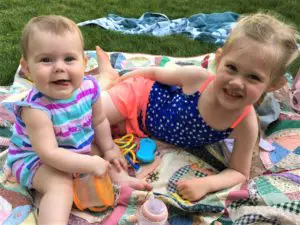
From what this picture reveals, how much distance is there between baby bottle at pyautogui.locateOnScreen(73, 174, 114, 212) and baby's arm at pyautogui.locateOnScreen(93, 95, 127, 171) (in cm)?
21

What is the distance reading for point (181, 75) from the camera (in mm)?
2113

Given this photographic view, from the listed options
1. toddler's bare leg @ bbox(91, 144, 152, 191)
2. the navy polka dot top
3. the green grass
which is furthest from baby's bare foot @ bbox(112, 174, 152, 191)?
the green grass

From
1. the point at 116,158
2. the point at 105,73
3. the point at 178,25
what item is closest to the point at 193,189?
the point at 116,158

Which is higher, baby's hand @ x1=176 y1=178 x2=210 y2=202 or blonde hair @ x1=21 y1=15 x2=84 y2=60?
blonde hair @ x1=21 y1=15 x2=84 y2=60

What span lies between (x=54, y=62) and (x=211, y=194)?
2.85ft

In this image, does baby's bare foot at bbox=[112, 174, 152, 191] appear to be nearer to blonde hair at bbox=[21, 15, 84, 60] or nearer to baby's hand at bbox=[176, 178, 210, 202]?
baby's hand at bbox=[176, 178, 210, 202]

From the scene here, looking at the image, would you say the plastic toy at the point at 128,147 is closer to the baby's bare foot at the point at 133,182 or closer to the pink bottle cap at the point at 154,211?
the baby's bare foot at the point at 133,182

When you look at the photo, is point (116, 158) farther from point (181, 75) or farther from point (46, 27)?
point (46, 27)

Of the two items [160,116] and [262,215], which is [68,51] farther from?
[262,215]

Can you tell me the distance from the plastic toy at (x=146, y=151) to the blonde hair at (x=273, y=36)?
601 millimetres

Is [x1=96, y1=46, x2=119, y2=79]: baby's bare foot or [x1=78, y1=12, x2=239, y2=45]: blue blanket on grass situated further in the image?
[x1=78, y1=12, x2=239, y2=45]: blue blanket on grass

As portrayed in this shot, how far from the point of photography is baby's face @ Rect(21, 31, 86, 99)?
5.28ft

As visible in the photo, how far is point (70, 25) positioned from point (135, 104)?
644 millimetres

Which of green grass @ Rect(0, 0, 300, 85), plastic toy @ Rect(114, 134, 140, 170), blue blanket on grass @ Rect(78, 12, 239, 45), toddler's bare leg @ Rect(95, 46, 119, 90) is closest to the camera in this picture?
plastic toy @ Rect(114, 134, 140, 170)
